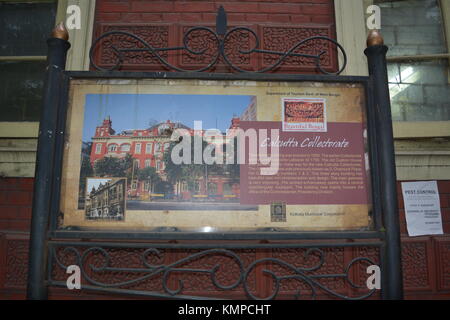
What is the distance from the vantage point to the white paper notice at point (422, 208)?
8.18ft

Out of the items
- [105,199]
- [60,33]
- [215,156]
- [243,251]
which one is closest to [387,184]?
[215,156]

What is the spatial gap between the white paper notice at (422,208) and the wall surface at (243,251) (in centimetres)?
6

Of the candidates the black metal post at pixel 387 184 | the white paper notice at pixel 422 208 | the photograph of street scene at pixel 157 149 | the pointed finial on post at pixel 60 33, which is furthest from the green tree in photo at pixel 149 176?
the white paper notice at pixel 422 208

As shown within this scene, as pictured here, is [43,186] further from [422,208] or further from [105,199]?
[422,208]

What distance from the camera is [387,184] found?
1.73m

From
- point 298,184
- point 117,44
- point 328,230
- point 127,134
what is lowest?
point 328,230

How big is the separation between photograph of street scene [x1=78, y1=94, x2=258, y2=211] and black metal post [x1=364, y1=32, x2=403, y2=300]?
775 millimetres

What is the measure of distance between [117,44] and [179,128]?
1.44 metres

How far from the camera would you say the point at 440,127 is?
2.57 m

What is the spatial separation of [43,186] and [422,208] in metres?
2.88

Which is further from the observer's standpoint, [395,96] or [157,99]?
[395,96]
